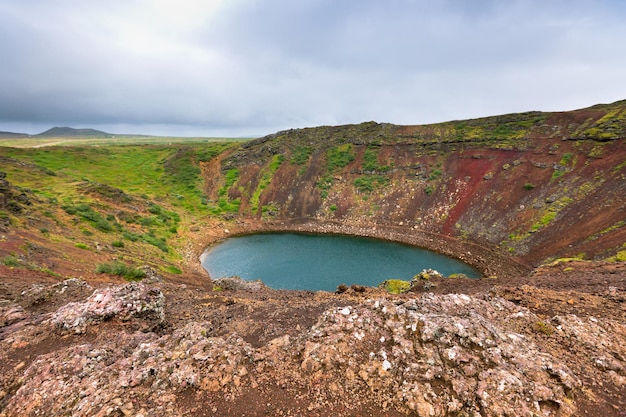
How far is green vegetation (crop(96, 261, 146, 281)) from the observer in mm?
21578

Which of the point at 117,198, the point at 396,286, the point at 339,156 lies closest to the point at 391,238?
the point at 396,286

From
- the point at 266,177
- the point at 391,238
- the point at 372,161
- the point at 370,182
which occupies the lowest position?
the point at 391,238

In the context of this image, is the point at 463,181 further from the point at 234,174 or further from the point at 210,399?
the point at 210,399

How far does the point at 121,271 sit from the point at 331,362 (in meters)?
19.9

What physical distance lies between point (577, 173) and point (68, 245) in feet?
202

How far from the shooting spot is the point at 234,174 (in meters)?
69.1

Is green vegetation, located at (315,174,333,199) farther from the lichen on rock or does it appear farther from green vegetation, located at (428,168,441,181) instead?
the lichen on rock

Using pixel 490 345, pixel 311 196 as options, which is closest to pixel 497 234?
pixel 311 196

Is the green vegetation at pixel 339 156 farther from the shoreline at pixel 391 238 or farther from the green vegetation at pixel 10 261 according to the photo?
the green vegetation at pixel 10 261

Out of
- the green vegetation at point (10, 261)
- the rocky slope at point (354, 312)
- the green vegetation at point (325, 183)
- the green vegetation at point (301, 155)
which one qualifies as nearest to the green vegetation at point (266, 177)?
the green vegetation at point (301, 155)

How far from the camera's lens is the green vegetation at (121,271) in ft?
70.8

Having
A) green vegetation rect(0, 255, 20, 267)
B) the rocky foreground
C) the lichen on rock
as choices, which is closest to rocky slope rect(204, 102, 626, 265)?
the rocky foreground

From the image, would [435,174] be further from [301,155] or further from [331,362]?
[331,362]

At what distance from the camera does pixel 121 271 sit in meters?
22.0
